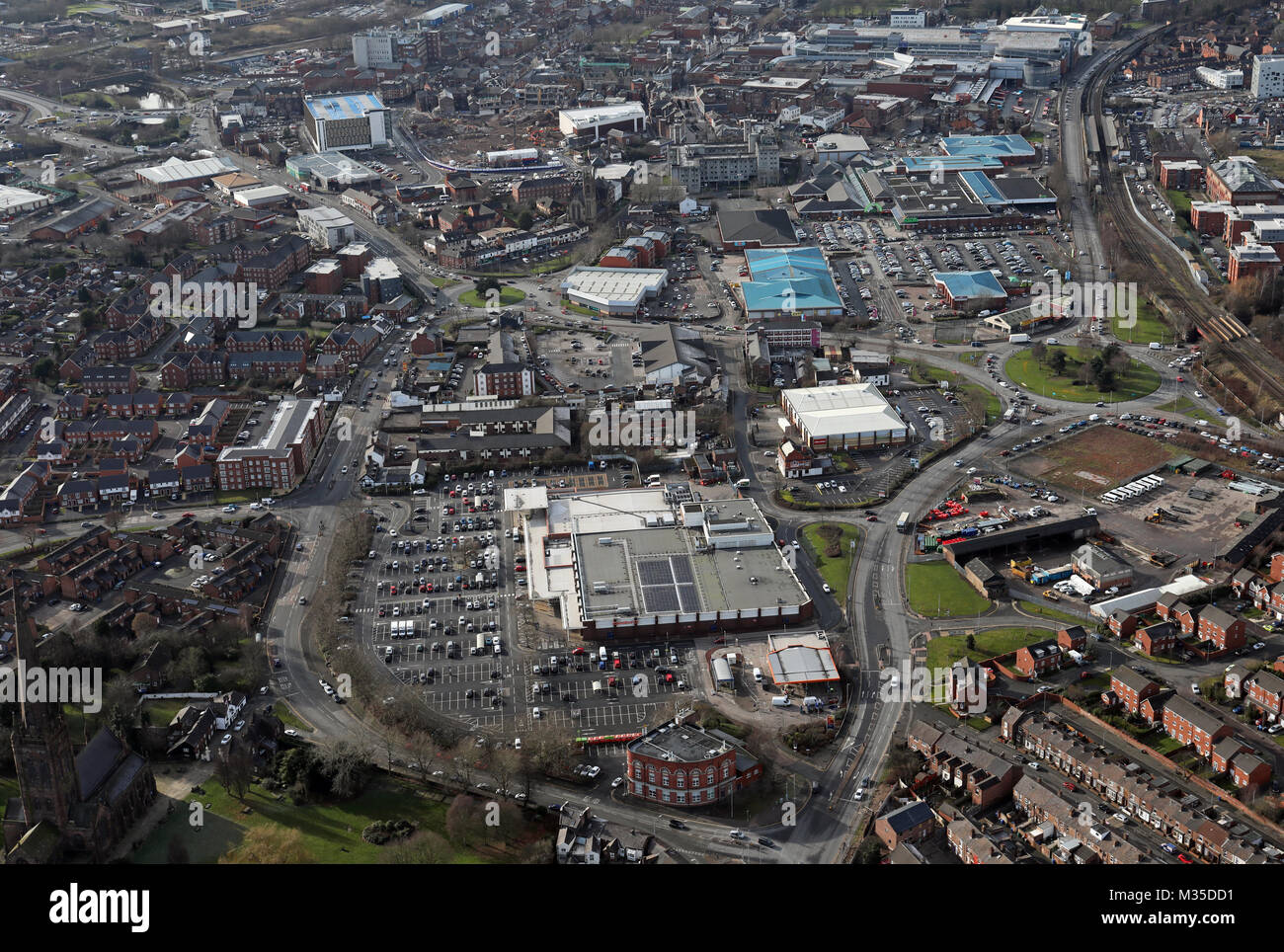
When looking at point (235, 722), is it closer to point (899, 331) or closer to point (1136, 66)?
point (899, 331)

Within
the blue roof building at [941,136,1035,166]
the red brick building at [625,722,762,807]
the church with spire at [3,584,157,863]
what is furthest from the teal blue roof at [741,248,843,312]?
the church with spire at [3,584,157,863]

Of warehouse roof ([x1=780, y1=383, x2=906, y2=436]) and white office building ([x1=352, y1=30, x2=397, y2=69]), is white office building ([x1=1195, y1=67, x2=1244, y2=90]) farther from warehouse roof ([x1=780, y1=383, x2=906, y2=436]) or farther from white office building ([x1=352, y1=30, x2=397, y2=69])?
white office building ([x1=352, y1=30, x2=397, y2=69])

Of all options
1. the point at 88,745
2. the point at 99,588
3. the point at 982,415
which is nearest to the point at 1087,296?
the point at 982,415

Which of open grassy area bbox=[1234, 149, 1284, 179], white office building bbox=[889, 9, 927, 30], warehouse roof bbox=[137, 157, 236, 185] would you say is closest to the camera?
open grassy area bbox=[1234, 149, 1284, 179]

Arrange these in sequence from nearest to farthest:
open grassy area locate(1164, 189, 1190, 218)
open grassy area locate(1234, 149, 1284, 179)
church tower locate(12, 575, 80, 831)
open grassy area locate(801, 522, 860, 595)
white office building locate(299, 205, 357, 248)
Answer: church tower locate(12, 575, 80, 831)
open grassy area locate(801, 522, 860, 595)
white office building locate(299, 205, 357, 248)
open grassy area locate(1164, 189, 1190, 218)
open grassy area locate(1234, 149, 1284, 179)

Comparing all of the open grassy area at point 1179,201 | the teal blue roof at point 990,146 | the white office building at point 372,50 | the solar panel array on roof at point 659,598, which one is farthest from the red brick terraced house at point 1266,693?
the white office building at point 372,50

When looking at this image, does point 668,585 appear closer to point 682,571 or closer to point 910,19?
point 682,571
